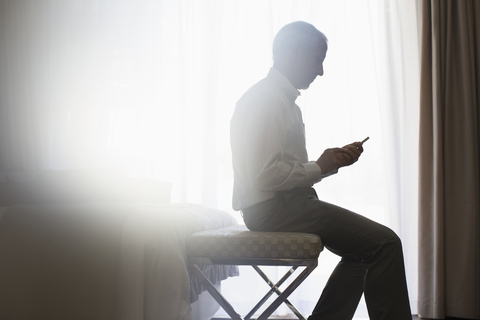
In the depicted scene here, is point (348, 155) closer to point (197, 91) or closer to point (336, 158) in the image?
point (336, 158)

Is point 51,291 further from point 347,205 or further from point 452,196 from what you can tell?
point 452,196

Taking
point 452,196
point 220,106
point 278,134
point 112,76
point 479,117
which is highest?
point 112,76

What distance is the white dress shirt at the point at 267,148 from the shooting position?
1249mm

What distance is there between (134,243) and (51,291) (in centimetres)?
35

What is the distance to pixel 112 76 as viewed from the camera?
321cm

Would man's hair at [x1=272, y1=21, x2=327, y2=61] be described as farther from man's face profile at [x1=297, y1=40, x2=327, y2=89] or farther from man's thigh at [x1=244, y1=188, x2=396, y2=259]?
man's thigh at [x1=244, y1=188, x2=396, y2=259]

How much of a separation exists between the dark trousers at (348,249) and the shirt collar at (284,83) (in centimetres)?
35

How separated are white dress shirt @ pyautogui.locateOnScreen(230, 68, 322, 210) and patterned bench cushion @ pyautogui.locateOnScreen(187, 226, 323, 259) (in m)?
0.13

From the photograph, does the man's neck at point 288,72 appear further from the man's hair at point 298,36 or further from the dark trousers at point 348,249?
the dark trousers at point 348,249

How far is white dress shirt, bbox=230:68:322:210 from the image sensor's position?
1.25 metres

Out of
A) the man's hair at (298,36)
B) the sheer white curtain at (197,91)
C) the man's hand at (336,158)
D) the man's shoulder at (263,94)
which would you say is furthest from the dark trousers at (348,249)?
the sheer white curtain at (197,91)

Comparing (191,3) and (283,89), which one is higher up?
(191,3)

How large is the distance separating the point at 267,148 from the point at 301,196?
0.19m

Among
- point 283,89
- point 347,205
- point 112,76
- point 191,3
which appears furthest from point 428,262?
point 112,76
